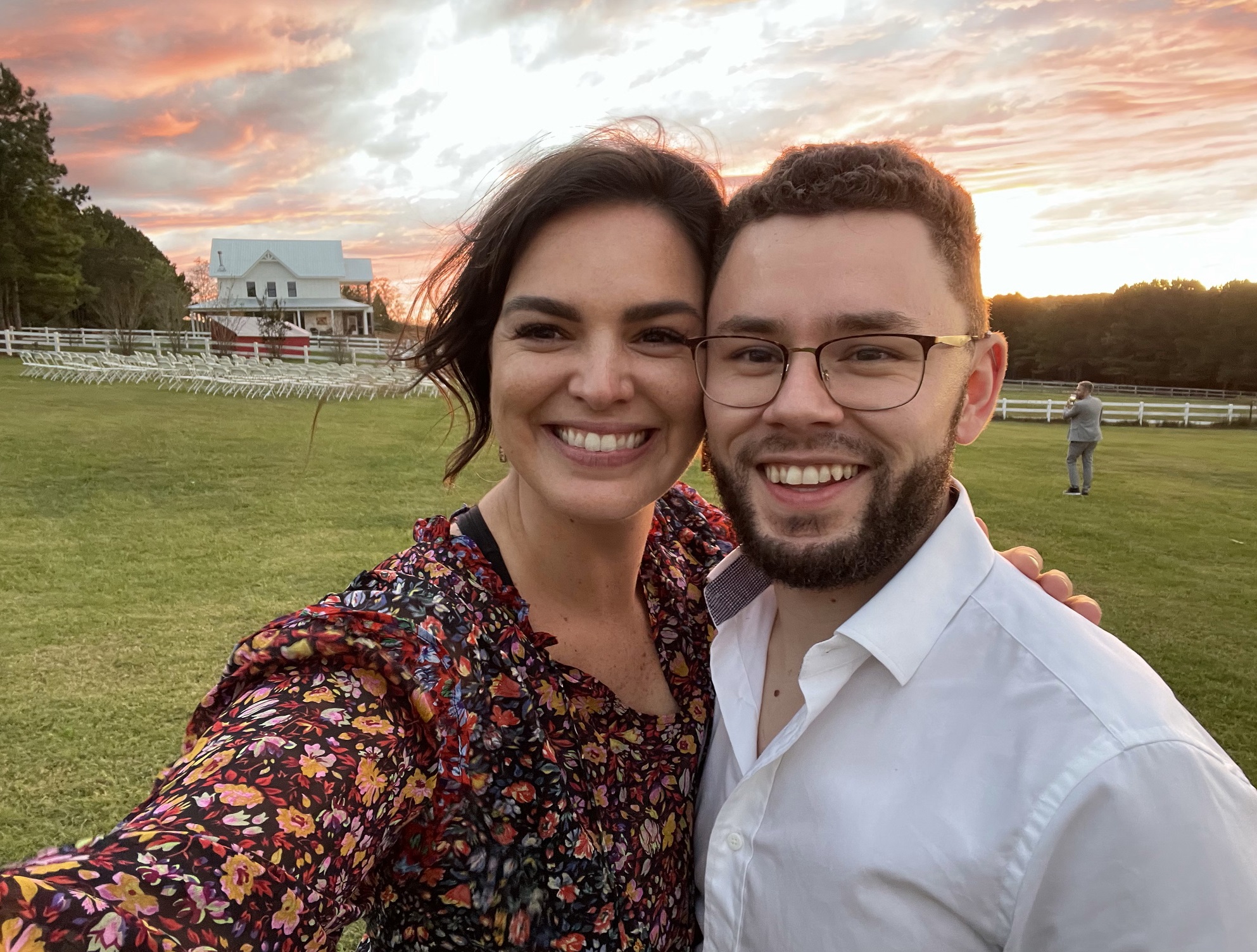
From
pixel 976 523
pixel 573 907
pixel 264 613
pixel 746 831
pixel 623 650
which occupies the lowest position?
pixel 264 613

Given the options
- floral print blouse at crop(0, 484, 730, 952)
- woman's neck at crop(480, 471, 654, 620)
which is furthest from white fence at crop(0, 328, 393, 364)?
floral print blouse at crop(0, 484, 730, 952)

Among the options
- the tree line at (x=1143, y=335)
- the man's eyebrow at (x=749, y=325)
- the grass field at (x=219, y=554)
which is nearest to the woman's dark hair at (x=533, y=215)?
the man's eyebrow at (x=749, y=325)

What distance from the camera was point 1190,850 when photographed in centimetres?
121

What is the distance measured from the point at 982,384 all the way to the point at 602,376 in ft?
2.83

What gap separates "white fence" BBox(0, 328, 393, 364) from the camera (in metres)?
35.6

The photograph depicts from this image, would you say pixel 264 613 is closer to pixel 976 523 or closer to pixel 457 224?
pixel 457 224

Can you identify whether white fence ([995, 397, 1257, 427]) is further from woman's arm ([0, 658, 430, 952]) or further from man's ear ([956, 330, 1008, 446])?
woman's arm ([0, 658, 430, 952])

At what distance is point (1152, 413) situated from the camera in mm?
30484

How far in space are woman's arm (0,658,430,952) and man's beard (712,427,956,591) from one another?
802mm

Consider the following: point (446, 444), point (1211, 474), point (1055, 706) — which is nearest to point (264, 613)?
point (1055, 706)

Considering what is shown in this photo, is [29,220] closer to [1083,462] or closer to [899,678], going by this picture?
[1083,462]

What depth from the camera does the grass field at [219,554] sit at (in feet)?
16.4

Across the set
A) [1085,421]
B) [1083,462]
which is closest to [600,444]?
[1085,421]

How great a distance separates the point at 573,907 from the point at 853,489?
1.00 metres
